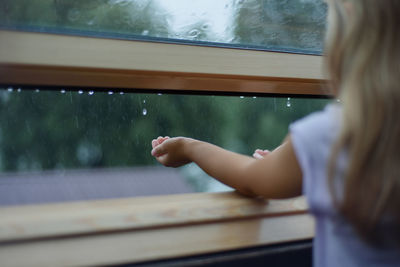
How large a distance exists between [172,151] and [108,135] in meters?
0.18

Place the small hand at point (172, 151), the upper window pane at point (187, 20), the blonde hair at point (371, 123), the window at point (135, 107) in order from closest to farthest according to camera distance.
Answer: the blonde hair at point (371, 123)
the window at point (135, 107)
the upper window pane at point (187, 20)
the small hand at point (172, 151)

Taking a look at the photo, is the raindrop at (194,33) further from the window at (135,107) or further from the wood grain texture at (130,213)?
the wood grain texture at (130,213)

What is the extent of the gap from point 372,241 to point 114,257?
0.41 meters

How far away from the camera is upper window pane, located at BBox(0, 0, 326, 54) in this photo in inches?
33.2

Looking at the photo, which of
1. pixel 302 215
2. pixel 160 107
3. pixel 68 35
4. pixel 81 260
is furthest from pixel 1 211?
pixel 302 215

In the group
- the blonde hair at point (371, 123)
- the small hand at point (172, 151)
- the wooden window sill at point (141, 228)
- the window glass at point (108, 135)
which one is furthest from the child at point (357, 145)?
the window glass at point (108, 135)

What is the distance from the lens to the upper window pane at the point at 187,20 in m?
0.84

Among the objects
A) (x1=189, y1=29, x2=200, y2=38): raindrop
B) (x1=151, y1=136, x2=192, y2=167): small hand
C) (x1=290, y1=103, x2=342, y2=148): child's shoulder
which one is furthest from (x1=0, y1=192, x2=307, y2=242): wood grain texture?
(x1=189, y1=29, x2=200, y2=38): raindrop

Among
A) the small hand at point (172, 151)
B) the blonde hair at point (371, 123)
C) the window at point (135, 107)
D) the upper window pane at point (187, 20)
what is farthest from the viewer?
the small hand at point (172, 151)

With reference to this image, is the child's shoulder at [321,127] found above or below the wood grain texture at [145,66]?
below

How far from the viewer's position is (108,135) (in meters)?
1.06

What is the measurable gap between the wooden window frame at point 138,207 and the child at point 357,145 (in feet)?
0.55

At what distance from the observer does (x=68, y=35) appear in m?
0.84

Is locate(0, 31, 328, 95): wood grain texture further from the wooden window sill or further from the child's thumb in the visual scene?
the wooden window sill
